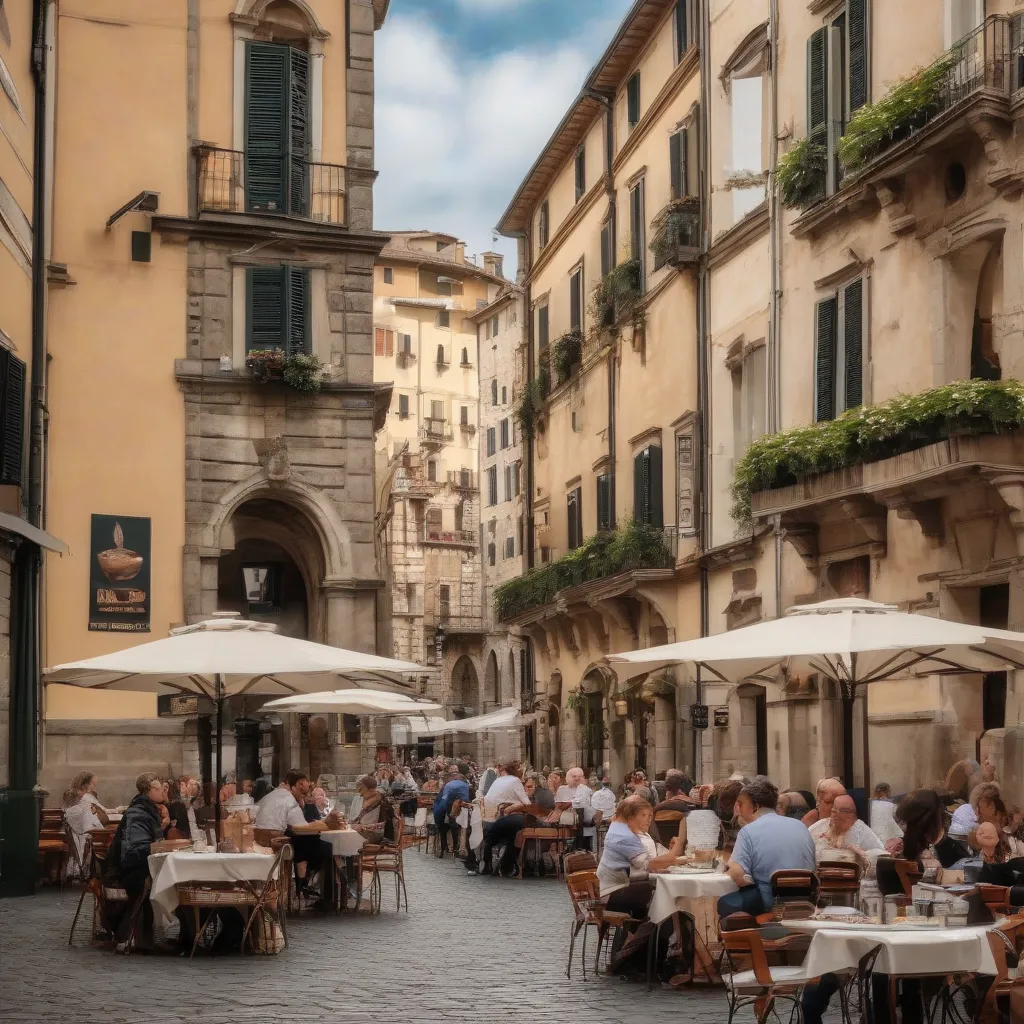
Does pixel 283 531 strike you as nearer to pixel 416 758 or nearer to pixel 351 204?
pixel 351 204

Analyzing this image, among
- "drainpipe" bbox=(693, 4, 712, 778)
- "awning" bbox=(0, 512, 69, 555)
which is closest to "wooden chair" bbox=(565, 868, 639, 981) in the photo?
Result: "awning" bbox=(0, 512, 69, 555)

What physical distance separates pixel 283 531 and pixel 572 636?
6.49 m

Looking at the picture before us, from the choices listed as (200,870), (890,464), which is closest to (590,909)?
(200,870)

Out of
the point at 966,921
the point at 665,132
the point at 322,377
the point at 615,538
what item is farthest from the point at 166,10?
the point at 966,921

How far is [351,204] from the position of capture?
29.6 metres

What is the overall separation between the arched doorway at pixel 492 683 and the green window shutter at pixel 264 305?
53.0 m

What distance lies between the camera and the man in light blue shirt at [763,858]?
1132 centimetres

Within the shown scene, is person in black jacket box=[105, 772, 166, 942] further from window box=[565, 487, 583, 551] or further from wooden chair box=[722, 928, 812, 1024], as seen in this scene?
window box=[565, 487, 583, 551]

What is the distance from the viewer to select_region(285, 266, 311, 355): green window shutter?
2880 centimetres

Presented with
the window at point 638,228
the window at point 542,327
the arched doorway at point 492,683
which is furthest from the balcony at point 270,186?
the arched doorway at point 492,683

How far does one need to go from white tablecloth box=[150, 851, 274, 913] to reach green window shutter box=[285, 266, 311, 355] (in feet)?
52.4

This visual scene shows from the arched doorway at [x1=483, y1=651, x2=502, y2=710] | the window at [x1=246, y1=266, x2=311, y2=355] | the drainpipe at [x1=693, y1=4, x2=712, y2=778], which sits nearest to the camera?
the drainpipe at [x1=693, y1=4, x2=712, y2=778]

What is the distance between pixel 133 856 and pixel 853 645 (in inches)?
219

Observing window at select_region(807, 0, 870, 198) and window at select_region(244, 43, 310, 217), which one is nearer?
window at select_region(807, 0, 870, 198)
